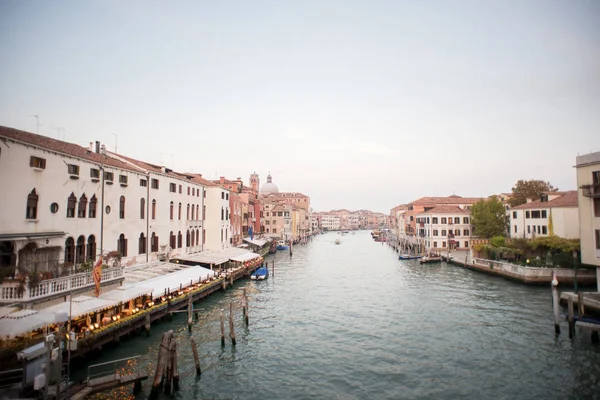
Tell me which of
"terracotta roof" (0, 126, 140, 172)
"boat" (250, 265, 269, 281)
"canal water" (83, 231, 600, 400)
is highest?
"terracotta roof" (0, 126, 140, 172)

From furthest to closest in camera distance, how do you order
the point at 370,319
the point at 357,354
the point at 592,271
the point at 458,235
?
1. the point at 458,235
2. the point at 592,271
3. the point at 370,319
4. the point at 357,354

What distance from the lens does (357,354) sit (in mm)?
16641

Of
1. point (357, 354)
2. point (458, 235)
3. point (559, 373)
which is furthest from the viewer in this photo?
point (458, 235)

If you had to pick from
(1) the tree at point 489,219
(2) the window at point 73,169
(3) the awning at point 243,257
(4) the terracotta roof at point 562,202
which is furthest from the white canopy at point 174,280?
(1) the tree at point 489,219

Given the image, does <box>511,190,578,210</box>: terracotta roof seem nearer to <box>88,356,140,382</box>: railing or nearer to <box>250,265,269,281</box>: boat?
<box>250,265,269,281</box>: boat

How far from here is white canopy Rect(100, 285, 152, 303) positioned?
1666cm

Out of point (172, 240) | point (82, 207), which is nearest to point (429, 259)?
point (172, 240)

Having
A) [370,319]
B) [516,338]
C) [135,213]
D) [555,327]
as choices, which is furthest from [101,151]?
[555,327]

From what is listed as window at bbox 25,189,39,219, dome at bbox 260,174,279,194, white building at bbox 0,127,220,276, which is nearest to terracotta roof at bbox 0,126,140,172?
white building at bbox 0,127,220,276

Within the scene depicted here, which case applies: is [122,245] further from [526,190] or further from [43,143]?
[526,190]

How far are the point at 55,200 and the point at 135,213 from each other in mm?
7371

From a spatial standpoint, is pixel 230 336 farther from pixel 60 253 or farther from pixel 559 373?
pixel 559 373

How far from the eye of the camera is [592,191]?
872 inches

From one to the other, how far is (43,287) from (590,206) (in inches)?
1152
